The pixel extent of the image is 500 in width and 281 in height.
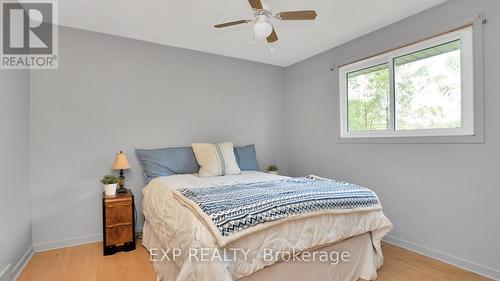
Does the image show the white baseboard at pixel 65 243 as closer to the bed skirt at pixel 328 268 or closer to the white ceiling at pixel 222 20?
the bed skirt at pixel 328 268

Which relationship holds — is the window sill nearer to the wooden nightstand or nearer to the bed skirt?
the bed skirt

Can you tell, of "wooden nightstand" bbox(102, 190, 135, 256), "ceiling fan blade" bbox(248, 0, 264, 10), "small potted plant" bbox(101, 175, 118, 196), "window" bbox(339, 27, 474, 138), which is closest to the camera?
"ceiling fan blade" bbox(248, 0, 264, 10)

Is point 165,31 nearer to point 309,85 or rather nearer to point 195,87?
point 195,87

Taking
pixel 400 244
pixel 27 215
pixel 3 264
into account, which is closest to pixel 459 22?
pixel 400 244

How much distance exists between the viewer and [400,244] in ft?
8.59

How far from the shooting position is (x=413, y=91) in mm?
2621

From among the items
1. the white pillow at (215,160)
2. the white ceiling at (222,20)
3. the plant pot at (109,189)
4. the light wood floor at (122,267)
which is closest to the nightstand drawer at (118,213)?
the plant pot at (109,189)

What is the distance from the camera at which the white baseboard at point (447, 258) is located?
201cm

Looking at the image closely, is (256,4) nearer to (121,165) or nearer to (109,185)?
(121,165)

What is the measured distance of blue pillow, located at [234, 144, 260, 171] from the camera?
339 centimetres

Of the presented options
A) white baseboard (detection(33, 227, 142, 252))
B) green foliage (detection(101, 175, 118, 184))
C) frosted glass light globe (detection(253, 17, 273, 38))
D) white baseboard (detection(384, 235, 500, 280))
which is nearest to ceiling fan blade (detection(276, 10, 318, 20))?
frosted glass light globe (detection(253, 17, 273, 38))

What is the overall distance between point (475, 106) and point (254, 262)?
2.19m

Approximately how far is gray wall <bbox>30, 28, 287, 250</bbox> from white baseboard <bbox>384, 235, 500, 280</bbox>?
2308 mm

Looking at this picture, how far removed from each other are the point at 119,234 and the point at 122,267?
388mm
